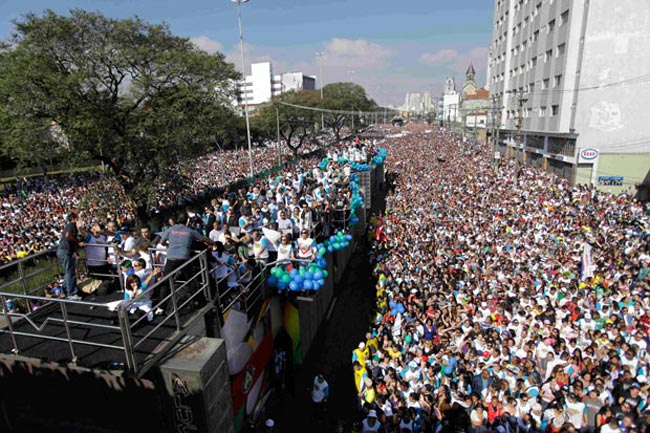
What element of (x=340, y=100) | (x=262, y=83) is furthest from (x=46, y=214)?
(x=262, y=83)

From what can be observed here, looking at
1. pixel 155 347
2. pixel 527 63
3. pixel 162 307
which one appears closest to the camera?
pixel 155 347

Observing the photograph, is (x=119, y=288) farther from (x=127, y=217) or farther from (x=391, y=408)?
(x=127, y=217)

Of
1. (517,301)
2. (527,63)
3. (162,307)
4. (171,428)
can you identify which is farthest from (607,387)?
(527,63)

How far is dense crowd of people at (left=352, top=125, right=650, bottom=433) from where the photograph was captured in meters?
6.78

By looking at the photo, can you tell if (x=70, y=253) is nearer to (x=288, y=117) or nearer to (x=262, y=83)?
(x=288, y=117)

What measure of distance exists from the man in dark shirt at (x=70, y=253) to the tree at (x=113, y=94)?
11.4 meters

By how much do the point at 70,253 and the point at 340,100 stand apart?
70.7 m

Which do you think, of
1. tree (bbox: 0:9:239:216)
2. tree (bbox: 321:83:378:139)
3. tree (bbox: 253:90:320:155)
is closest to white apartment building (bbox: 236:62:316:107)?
tree (bbox: 321:83:378:139)

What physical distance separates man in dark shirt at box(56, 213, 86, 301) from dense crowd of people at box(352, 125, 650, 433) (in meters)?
5.87

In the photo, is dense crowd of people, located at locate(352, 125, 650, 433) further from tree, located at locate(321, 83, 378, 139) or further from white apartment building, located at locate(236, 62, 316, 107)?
white apartment building, located at locate(236, 62, 316, 107)

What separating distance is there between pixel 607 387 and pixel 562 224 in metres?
10.9

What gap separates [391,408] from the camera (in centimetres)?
734

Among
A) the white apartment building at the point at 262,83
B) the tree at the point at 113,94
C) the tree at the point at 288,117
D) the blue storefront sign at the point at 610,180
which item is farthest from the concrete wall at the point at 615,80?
the white apartment building at the point at 262,83

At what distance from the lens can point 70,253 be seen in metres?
7.11
